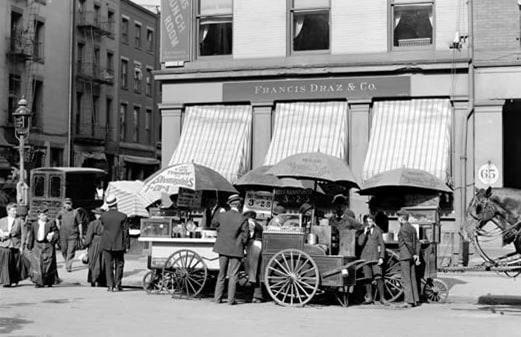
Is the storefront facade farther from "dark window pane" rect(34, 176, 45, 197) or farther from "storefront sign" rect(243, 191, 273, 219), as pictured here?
"dark window pane" rect(34, 176, 45, 197)

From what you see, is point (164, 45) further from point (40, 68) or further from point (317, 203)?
point (40, 68)

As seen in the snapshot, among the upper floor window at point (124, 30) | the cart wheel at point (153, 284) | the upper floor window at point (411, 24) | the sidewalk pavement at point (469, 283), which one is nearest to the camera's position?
the sidewalk pavement at point (469, 283)

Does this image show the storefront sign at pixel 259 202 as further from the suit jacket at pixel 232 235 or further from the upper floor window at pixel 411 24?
the upper floor window at pixel 411 24

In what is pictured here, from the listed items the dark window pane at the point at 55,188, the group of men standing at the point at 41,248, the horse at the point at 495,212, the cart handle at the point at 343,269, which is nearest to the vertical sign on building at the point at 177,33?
the group of men standing at the point at 41,248

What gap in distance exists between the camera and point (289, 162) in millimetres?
14750

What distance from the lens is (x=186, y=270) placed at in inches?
538

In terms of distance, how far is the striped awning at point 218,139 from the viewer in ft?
66.7

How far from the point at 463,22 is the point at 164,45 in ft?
29.0

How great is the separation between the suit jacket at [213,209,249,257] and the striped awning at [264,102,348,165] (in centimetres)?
691

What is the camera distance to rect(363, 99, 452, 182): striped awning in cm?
1869

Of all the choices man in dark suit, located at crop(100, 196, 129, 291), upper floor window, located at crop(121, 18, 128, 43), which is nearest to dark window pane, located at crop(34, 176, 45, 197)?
man in dark suit, located at crop(100, 196, 129, 291)

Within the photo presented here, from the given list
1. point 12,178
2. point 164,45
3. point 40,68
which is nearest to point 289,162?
point 164,45

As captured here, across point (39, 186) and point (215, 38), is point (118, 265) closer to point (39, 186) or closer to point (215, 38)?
point (215, 38)

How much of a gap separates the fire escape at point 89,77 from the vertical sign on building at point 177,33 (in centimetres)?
2378
